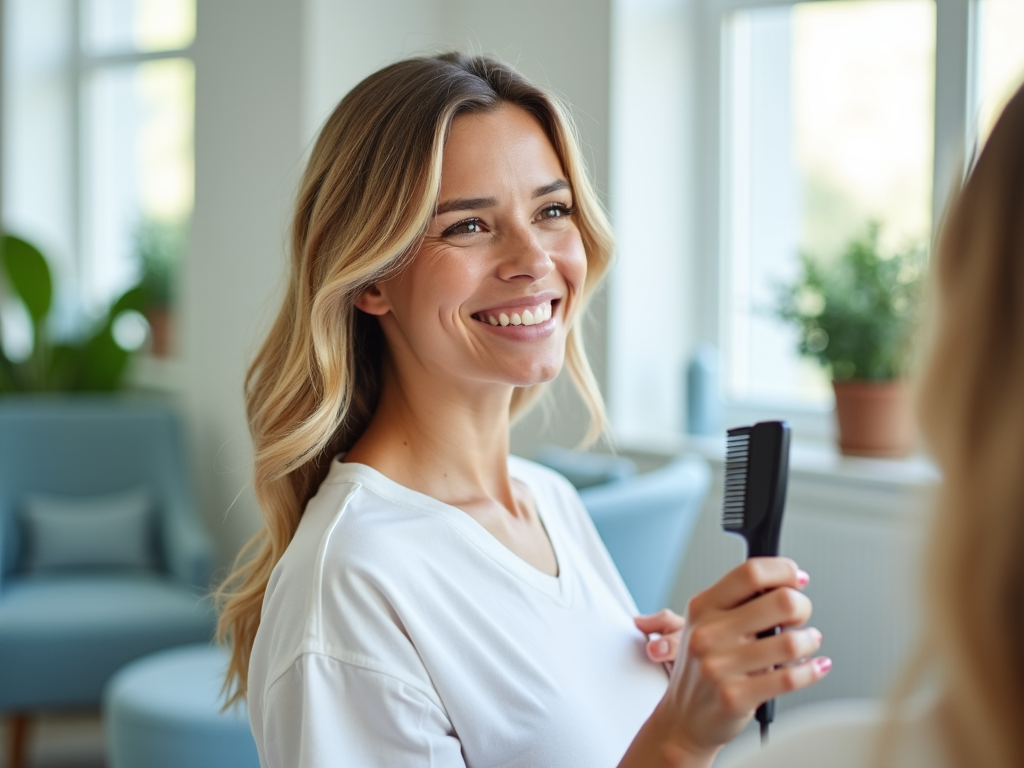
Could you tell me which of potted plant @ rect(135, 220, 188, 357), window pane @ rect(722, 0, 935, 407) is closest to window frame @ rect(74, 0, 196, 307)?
potted plant @ rect(135, 220, 188, 357)

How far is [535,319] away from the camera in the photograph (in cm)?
124

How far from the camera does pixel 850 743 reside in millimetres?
A: 593

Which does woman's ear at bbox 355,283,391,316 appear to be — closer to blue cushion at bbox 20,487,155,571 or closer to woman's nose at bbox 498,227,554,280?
woman's nose at bbox 498,227,554,280

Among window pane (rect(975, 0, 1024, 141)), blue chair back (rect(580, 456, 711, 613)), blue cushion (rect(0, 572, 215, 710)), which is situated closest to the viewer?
blue chair back (rect(580, 456, 711, 613))

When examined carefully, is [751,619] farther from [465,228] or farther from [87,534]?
[87,534]

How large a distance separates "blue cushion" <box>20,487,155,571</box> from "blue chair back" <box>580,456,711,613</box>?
1806 mm

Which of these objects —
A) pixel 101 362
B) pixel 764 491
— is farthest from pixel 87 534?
pixel 764 491

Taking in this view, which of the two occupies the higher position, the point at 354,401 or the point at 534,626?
the point at 354,401

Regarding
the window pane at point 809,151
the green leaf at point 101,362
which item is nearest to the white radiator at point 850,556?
the window pane at point 809,151

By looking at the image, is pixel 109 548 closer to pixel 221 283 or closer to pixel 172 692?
pixel 221 283

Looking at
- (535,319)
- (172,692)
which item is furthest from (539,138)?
(172,692)

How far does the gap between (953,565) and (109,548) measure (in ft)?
11.6

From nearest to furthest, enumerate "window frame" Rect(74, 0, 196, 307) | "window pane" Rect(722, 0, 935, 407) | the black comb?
1. the black comb
2. "window pane" Rect(722, 0, 935, 407)
3. "window frame" Rect(74, 0, 196, 307)

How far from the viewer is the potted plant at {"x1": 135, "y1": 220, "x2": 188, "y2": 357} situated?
15.9 ft
